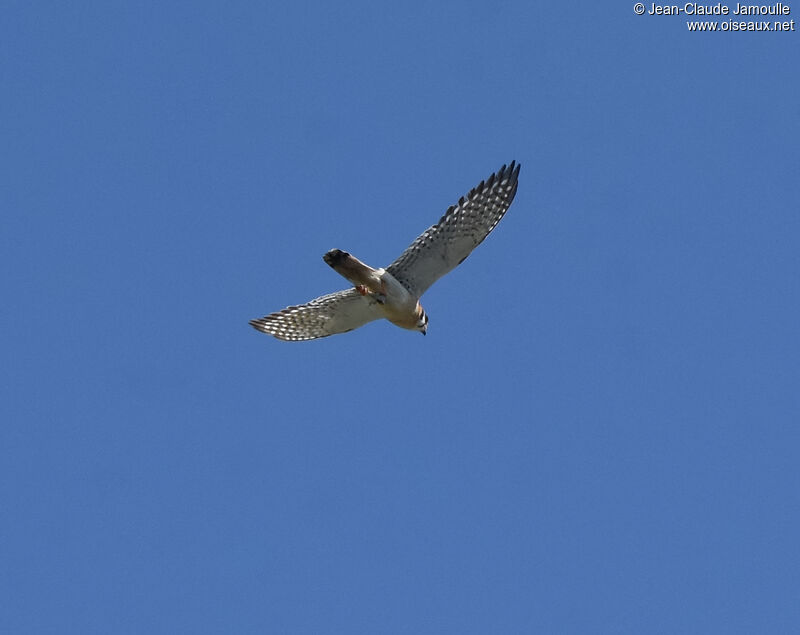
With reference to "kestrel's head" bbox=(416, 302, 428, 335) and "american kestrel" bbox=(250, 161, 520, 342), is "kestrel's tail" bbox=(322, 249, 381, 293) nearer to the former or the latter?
"american kestrel" bbox=(250, 161, 520, 342)

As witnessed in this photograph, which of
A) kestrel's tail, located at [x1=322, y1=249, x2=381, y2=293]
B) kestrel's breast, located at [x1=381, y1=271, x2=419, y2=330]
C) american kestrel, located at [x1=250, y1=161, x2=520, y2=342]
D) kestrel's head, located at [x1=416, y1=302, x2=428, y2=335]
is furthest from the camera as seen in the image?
kestrel's head, located at [x1=416, y1=302, x2=428, y2=335]

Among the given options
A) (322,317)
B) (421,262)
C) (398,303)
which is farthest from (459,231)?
(322,317)

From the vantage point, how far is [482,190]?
2173 centimetres

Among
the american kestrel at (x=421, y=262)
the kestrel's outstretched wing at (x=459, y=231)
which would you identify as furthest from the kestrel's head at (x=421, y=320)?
the kestrel's outstretched wing at (x=459, y=231)

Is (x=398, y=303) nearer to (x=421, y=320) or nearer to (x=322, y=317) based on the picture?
(x=421, y=320)

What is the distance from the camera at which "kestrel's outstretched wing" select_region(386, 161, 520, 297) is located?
2161cm

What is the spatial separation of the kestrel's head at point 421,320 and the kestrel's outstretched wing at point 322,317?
23.2 inches

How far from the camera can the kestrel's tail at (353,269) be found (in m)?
21.2

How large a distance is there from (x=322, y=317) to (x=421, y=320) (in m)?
1.60

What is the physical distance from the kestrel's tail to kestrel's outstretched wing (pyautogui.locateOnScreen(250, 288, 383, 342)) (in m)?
0.38

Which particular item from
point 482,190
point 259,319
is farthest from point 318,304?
point 482,190

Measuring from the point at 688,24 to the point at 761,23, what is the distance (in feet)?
6.30

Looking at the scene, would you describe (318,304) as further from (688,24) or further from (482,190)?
(688,24)

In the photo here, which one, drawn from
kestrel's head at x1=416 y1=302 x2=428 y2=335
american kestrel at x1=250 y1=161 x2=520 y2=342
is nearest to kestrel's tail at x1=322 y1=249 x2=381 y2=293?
american kestrel at x1=250 y1=161 x2=520 y2=342
